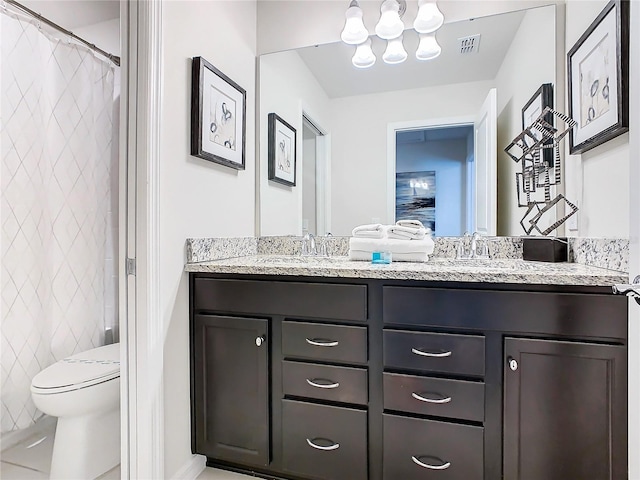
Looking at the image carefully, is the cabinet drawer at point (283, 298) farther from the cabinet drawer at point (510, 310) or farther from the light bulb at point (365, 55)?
the light bulb at point (365, 55)

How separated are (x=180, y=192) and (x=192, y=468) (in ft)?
A: 3.86

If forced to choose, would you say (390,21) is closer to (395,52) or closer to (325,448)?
(395,52)

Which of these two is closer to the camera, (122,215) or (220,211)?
(122,215)

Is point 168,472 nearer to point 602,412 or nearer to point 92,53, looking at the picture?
point 602,412

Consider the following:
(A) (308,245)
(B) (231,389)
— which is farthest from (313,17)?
(B) (231,389)

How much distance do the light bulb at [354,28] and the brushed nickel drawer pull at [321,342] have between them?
1.53 meters

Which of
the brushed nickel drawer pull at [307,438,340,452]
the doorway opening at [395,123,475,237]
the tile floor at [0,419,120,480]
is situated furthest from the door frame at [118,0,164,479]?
the doorway opening at [395,123,475,237]

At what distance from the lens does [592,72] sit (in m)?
1.36

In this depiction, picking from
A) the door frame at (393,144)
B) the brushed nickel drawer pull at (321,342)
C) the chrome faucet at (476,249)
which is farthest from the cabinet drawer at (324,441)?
the door frame at (393,144)

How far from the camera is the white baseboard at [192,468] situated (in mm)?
1468

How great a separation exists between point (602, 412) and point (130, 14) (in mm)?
2101

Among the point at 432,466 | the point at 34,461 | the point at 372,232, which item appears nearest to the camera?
the point at 432,466

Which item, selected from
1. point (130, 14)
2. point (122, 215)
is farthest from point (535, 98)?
point (122, 215)

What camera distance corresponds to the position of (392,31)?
5.92 feet
